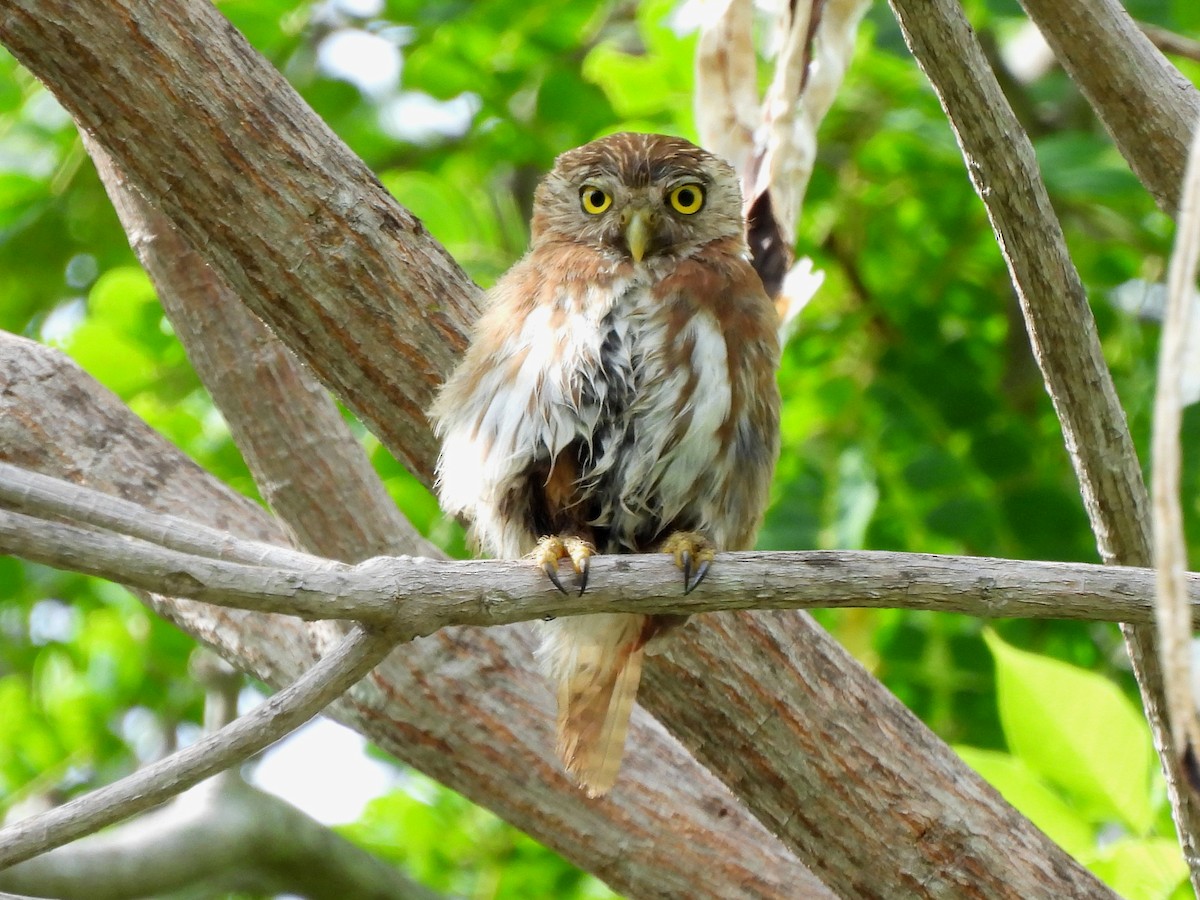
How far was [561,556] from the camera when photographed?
8.57ft

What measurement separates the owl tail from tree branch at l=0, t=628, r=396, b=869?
94 centimetres

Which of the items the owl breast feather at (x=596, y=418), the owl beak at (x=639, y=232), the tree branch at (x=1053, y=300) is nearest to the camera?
the tree branch at (x=1053, y=300)

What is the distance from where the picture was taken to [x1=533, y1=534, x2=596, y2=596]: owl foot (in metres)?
2.29

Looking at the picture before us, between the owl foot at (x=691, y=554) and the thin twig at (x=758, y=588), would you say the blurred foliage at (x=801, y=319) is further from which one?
the thin twig at (x=758, y=588)

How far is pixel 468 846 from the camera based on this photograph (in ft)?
16.1

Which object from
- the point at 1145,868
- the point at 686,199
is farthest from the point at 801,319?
the point at 1145,868

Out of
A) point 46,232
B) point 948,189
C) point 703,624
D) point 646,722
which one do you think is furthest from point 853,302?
point 46,232

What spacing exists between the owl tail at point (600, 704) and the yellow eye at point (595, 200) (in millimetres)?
992

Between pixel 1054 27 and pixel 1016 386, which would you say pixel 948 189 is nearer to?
pixel 1016 386

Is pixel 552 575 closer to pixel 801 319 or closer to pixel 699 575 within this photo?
pixel 699 575

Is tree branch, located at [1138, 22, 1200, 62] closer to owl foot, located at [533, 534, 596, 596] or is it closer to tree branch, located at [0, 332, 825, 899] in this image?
owl foot, located at [533, 534, 596, 596]

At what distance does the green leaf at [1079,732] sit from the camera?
2.90 meters

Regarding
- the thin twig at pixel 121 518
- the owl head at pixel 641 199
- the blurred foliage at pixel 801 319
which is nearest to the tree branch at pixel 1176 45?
the blurred foliage at pixel 801 319

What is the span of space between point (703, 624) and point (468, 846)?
2.32 meters
